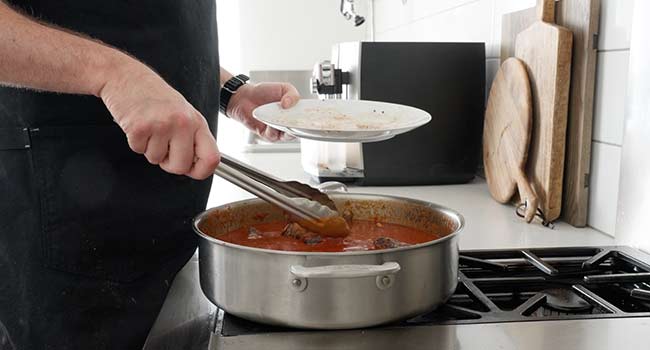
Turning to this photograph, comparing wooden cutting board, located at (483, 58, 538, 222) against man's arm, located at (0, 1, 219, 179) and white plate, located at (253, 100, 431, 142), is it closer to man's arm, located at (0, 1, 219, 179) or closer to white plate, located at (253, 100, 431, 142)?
white plate, located at (253, 100, 431, 142)

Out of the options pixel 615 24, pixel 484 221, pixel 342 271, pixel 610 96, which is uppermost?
pixel 615 24

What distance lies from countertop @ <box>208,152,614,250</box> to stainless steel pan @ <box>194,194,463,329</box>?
0.34 metres

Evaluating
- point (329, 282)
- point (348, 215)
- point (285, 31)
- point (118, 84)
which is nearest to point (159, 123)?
point (118, 84)

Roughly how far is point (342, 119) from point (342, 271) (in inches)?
14.1

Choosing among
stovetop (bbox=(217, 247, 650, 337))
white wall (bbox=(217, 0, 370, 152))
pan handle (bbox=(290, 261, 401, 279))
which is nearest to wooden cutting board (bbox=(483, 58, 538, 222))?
stovetop (bbox=(217, 247, 650, 337))

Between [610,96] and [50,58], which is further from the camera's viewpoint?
[610,96]

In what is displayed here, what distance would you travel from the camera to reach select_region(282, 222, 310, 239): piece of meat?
743 millimetres

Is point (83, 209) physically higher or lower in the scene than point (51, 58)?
lower

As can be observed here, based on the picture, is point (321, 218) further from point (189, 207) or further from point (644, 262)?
point (644, 262)

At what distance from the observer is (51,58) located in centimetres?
61

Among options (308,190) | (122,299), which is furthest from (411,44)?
(122,299)

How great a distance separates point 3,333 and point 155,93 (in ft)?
1.51

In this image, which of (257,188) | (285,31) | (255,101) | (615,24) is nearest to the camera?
(257,188)

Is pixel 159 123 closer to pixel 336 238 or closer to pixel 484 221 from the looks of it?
pixel 336 238
